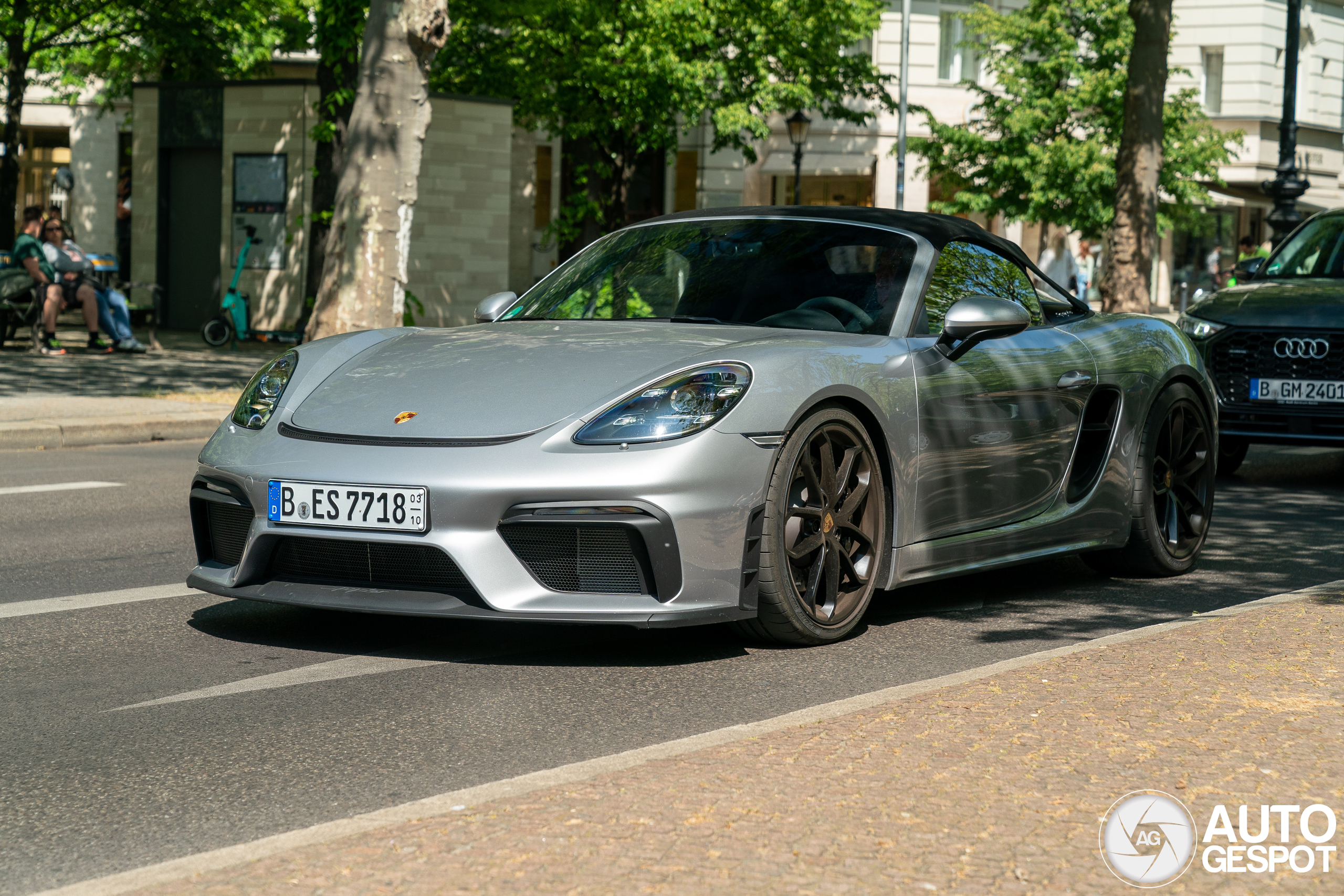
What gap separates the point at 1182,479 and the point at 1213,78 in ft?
140

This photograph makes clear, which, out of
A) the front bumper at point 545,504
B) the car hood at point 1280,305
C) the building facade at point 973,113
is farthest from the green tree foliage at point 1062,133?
the front bumper at point 545,504

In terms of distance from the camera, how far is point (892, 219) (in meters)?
6.07

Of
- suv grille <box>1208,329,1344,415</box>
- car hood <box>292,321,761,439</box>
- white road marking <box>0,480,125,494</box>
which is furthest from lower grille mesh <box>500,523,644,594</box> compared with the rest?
suv grille <box>1208,329,1344,415</box>

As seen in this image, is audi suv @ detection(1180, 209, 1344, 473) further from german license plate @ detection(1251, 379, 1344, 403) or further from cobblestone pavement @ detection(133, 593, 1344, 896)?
cobblestone pavement @ detection(133, 593, 1344, 896)

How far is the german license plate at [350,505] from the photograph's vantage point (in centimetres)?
458

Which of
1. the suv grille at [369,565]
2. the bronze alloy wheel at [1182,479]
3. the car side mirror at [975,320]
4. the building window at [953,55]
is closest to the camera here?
the suv grille at [369,565]

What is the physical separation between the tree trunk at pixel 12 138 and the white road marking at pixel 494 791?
24098mm

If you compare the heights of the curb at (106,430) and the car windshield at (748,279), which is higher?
the car windshield at (748,279)

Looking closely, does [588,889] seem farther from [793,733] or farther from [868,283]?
[868,283]

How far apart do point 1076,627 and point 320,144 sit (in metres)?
16.1

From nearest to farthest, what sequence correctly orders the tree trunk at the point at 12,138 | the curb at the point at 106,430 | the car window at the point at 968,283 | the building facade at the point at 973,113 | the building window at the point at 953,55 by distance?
the car window at the point at 968,283 < the curb at the point at 106,430 < the tree trunk at the point at 12,138 < the building facade at the point at 973,113 < the building window at the point at 953,55

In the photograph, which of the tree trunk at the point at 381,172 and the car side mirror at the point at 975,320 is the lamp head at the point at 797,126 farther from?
the car side mirror at the point at 975,320

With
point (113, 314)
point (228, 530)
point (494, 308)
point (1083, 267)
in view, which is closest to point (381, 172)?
point (113, 314)

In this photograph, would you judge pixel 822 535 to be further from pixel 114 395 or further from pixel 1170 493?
pixel 114 395
